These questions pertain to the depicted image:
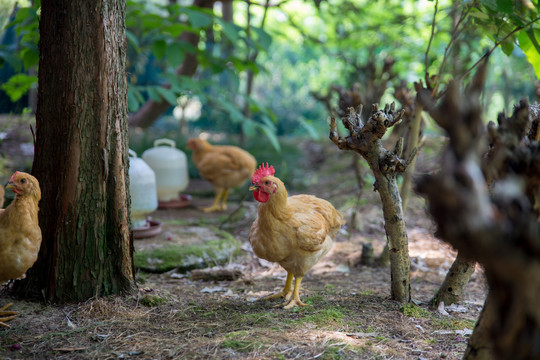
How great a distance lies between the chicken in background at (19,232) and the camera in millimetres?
2713

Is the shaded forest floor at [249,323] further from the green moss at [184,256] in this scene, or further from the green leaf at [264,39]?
the green leaf at [264,39]

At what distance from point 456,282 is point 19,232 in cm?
294

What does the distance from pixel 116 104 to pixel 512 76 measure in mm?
13218

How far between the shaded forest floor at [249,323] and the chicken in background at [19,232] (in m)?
0.34

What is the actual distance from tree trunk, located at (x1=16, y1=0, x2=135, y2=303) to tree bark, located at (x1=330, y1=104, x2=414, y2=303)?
153 centimetres

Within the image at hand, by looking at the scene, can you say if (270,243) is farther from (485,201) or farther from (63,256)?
(485,201)

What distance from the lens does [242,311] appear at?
127 inches

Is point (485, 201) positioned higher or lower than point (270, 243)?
higher

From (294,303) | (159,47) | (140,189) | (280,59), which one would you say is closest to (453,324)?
(294,303)

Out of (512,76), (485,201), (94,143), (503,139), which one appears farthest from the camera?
Result: (512,76)

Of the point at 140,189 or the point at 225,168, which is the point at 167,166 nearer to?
the point at 225,168

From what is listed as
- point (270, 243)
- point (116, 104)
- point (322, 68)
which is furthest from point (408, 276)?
point (322, 68)

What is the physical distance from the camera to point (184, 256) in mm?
4504

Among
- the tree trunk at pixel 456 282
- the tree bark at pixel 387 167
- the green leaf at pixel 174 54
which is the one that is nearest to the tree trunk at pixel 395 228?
the tree bark at pixel 387 167
